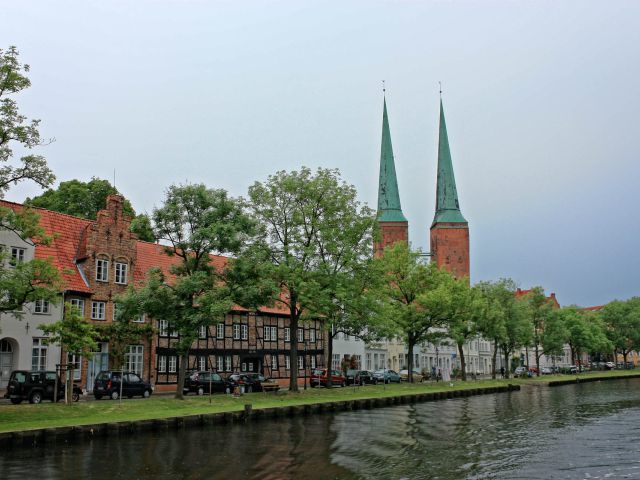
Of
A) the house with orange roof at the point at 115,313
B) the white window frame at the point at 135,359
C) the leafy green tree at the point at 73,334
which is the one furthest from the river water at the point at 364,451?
the white window frame at the point at 135,359

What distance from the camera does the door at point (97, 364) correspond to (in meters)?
44.0

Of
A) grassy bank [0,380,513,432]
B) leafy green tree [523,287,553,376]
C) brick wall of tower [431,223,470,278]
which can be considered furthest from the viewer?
brick wall of tower [431,223,470,278]

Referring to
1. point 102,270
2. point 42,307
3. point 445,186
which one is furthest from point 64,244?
point 445,186

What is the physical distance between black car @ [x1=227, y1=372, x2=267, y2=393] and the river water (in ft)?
43.2

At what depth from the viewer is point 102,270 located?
46.5m

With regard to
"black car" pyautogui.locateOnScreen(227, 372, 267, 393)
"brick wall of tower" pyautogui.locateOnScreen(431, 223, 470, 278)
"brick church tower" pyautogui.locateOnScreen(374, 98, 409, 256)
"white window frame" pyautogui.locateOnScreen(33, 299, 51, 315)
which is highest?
"brick church tower" pyautogui.locateOnScreen(374, 98, 409, 256)

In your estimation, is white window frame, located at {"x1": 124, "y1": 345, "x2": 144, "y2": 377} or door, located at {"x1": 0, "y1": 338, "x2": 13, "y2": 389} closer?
door, located at {"x1": 0, "y1": 338, "x2": 13, "y2": 389}

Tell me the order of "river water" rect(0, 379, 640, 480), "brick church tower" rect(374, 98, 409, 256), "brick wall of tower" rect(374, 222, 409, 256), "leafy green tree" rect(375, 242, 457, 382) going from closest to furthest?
"river water" rect(0, 379, 640, 480) < "leafy green tree" rect(375, 242, 457, 382) < "brick wall of tower" rect(374, 222, 409, 256) < "brick church tower" rect(374, 98, 409, 256)

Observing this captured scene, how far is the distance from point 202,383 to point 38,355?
10633mm

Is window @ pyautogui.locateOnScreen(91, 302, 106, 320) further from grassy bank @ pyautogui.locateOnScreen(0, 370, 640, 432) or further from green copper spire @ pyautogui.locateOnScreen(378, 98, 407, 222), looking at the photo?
green copper spire @ pyautogui.locateOnScreen(378, 98, 407, 222)

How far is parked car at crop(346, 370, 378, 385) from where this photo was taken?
204ft

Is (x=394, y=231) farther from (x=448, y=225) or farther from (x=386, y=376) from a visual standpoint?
(x=386, y=376)

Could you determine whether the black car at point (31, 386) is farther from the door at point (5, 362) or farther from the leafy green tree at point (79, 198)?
the leafy green tree at point (79, 198)

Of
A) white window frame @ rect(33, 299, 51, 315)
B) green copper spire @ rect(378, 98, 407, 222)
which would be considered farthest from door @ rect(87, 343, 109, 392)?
green copper spire @ rect(378, 98, 407, 222)
